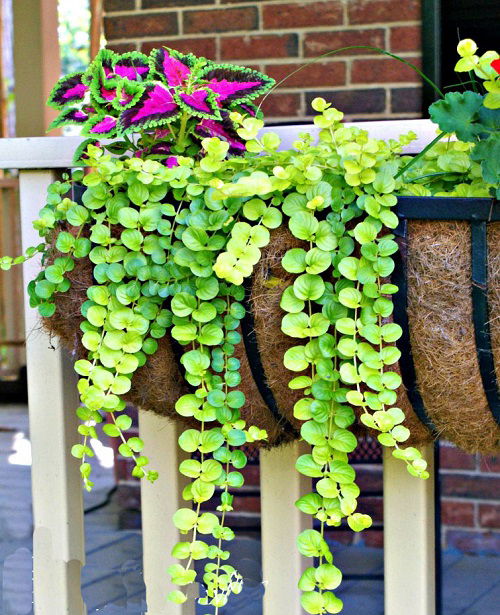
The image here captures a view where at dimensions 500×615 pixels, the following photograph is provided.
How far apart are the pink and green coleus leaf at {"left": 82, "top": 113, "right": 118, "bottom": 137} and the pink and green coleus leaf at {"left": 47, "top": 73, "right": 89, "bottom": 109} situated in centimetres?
8

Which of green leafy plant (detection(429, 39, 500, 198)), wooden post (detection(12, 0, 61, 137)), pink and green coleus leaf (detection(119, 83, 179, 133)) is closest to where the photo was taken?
green leafy plant (detection(429, 39, 500, 198))

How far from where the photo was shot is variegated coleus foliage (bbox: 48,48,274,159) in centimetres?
105

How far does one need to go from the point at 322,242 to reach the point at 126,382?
0.31 m

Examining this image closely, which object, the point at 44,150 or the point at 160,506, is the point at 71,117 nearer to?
the point at 44,150

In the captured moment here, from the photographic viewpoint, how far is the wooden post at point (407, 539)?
1.25 m

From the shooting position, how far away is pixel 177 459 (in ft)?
4.44

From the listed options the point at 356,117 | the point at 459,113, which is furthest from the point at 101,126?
the point at 356,117

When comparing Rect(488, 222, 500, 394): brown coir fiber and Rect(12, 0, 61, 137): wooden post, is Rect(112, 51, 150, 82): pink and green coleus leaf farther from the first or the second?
Rect(12, 0, 61, 137): wooden post

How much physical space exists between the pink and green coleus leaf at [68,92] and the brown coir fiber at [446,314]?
0.52 meters

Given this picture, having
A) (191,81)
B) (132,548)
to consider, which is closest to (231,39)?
(191,81)

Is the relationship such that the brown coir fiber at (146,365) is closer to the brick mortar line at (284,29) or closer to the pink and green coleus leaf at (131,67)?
the pink and green coleus leaf at (131,67)

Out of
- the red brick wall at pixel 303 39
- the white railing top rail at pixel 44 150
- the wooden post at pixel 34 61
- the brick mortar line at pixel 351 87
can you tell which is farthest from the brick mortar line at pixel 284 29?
the white railing top rail at pixel 44 150

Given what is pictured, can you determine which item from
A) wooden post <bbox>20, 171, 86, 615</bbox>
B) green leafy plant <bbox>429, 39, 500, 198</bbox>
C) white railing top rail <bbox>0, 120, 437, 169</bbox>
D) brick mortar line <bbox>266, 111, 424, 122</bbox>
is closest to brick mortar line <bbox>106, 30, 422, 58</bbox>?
brick mortar line <bbox>266, 111, 424, 122</bbox>

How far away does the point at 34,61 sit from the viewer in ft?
12.1
